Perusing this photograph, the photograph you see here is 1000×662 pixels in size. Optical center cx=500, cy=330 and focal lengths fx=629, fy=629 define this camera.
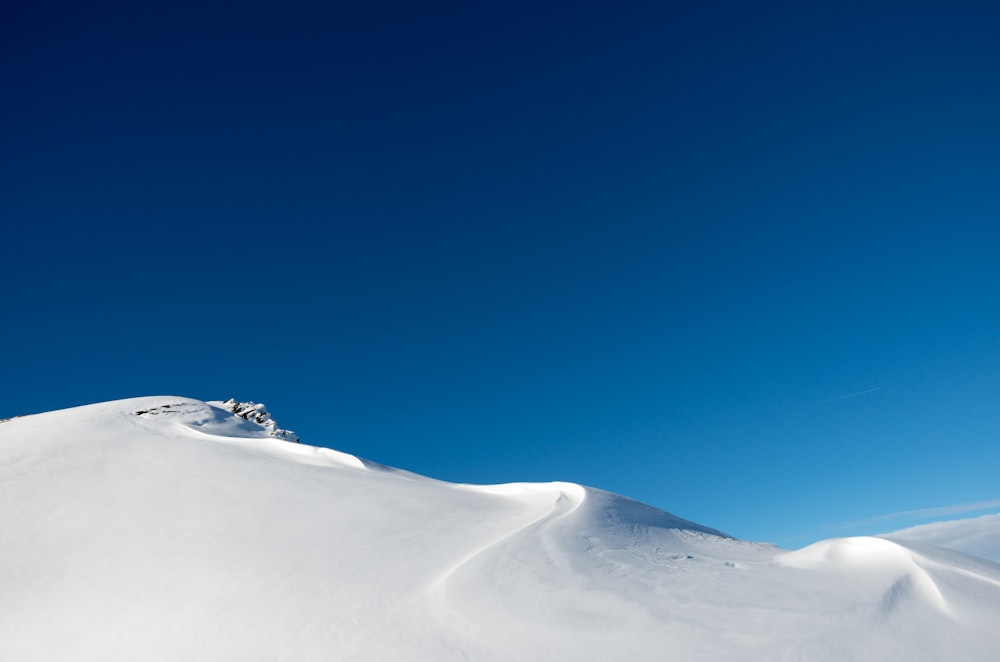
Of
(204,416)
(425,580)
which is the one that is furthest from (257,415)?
(425,580)

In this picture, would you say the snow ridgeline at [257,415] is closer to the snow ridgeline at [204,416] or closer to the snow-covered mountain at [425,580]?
the snow ridgeline at [204,416]

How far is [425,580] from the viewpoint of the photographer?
28.8ft

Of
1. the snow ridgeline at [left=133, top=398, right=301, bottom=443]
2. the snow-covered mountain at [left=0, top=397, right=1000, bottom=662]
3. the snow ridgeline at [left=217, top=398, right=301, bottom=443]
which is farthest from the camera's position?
the snow ridgeline at [left=217, top=398, right=301, bottom=443]

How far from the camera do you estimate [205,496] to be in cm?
1340

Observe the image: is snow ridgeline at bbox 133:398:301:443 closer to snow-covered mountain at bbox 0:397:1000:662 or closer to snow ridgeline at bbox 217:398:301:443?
snow ridgeline at bbox 217:398:301:443

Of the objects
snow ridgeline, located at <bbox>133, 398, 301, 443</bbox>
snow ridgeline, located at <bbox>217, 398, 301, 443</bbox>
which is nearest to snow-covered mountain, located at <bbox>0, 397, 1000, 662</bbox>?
snow ridgeline, located at <bbox>133, 398, 301, 443</bbox>

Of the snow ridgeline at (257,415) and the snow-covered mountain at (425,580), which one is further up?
the snow ridgeline at (257,415)

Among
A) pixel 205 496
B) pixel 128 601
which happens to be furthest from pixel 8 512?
pixel 128 601

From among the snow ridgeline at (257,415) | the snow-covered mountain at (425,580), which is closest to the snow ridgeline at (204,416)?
the snow ridgeline at (257,415)

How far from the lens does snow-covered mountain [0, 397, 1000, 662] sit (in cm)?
721

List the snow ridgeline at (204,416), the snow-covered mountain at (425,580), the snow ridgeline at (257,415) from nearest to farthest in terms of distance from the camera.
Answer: the snow-covered mountain at (425,580)
the snow ridgeline at (204,416)
the snow ridgeline at (257,415)

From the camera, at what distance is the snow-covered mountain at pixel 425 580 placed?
7.21 metres

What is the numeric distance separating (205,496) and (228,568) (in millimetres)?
4070

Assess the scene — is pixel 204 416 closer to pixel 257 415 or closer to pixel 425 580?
pixel 257 415
